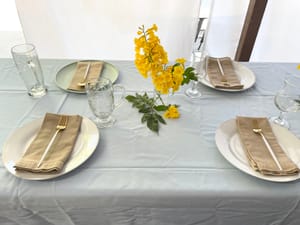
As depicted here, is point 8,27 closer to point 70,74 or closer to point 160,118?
point 70,74

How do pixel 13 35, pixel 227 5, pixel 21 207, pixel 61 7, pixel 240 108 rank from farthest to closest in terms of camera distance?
pixel 13 35 → pixel 227 5 → pixel 61 7 → pixel 240 108 → pixel 21 207

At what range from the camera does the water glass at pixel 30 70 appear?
0.90 m

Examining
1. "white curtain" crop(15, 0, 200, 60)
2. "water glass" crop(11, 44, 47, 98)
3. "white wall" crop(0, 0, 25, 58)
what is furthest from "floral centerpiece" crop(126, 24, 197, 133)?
"white wall" crop(0, 0, 25, 58)

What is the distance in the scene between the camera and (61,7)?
174 centimetres

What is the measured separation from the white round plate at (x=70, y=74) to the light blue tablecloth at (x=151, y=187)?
0.58 feet

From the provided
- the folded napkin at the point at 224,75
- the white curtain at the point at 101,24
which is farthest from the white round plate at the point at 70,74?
the white curtain at the point at 101,24

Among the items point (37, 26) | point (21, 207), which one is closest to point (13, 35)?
point (37, 26)

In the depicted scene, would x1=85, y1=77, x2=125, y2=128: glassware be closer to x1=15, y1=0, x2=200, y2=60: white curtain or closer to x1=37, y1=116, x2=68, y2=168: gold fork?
x1=37, y1=116, x2=68, y2=168: gold fork

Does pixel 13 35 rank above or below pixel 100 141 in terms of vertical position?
below

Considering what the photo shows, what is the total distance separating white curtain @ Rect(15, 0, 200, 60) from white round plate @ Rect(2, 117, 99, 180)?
119cm

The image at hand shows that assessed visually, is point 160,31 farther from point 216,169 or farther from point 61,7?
point 216,169

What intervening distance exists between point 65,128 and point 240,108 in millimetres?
563

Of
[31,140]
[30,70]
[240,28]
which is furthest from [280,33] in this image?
[31,140]

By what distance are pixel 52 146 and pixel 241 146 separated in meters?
0.51
